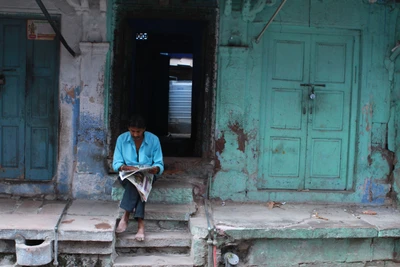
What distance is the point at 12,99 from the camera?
219 inches

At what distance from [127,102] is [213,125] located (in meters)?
1.33

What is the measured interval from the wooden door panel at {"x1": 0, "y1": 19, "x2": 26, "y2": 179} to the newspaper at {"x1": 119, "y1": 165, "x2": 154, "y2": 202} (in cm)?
202

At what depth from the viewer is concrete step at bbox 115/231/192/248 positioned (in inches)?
178

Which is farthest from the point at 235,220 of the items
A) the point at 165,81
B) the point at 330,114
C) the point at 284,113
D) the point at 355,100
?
the point at 165,81

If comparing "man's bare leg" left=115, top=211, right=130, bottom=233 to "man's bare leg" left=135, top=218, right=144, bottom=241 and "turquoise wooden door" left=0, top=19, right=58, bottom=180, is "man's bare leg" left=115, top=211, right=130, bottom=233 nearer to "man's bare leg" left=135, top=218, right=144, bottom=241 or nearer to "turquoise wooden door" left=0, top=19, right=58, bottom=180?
"man's bare leg" left=135, top=218, right=144, bottom=241

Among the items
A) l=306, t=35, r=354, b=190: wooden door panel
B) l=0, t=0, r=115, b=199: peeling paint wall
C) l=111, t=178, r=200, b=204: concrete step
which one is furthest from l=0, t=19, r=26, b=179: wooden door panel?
l=306, t=35, r=354, b=190: wooden door panel

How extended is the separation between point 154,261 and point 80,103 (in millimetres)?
2252

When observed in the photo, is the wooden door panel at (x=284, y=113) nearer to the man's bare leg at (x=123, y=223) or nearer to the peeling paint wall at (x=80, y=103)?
the man's bare leg at (x=123, y=223)

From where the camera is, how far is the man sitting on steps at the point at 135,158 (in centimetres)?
448

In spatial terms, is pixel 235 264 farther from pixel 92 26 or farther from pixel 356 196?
pixel 92 26

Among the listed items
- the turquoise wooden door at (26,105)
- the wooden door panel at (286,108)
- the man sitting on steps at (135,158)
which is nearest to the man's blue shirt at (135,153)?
the man sitting on steps at (135,158)

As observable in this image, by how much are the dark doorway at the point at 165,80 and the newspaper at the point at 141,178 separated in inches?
54.6

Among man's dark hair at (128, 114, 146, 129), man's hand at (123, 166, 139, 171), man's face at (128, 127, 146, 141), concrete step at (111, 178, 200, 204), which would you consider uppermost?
man's dark hair at (128, 114, 146, 129)

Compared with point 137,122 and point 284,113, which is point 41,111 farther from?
point 284,113
